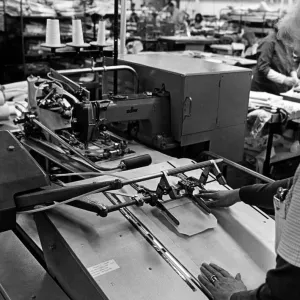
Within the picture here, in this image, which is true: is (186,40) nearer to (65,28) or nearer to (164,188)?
(65,28)

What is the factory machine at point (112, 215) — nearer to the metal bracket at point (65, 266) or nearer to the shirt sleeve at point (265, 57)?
the metal bracket at point (65, 266)

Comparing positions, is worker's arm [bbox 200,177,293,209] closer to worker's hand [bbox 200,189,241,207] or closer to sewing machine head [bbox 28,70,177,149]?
worker's hand [bbox 200,189,241,207]

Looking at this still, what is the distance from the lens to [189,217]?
1236 mm

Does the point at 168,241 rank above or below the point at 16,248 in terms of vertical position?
above

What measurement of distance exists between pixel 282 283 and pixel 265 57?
2964 mm

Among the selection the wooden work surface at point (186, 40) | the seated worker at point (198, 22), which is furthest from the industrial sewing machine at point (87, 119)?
the seated worker at point (198, 22)

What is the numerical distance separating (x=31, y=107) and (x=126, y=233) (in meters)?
1.08

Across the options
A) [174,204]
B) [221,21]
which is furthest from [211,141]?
[221,21]

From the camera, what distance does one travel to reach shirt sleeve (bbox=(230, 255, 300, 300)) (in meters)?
0.74

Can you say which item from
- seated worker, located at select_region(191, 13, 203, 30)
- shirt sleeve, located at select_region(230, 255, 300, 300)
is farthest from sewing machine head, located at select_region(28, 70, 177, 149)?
seated worker, located at select_region(191, 13, 203, 30)

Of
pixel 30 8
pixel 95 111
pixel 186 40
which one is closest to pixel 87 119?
pixel 95 111

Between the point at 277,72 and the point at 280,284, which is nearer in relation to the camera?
the point at 280,284

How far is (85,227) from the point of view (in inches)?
45.0

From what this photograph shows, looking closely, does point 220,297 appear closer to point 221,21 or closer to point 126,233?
point 126,233
